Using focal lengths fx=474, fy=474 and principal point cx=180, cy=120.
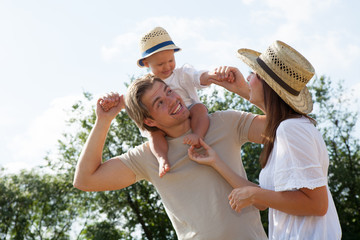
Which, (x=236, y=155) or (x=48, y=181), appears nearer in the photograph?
(x=236, y=155)

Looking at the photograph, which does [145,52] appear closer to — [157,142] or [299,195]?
[157,142]

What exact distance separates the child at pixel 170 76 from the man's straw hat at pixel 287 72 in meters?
0.91

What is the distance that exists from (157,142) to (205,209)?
0.67 m

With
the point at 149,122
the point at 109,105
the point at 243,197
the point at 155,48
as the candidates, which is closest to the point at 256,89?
the point at 243,197

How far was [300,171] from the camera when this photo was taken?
2.59m

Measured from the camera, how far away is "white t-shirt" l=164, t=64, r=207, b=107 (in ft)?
14.8

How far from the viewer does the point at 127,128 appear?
22016mm

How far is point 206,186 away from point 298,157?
103cm

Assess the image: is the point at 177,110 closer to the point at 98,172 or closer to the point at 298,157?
the point at 98,172

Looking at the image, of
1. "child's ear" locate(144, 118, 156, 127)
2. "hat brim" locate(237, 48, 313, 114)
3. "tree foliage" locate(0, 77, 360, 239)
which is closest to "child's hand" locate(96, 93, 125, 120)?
"child's ear" locate(144, 118, 156, 127)

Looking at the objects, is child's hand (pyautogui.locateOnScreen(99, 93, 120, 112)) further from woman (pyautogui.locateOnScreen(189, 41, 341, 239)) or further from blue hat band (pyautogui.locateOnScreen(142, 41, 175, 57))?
woman (pyautogui.locateOnScreen(189, 41, 341, 239))

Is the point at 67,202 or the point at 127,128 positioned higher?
the point at 127,128

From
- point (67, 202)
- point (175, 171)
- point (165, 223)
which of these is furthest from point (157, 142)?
point (67, 202)

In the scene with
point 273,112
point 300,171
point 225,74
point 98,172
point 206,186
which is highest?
point 225,74
